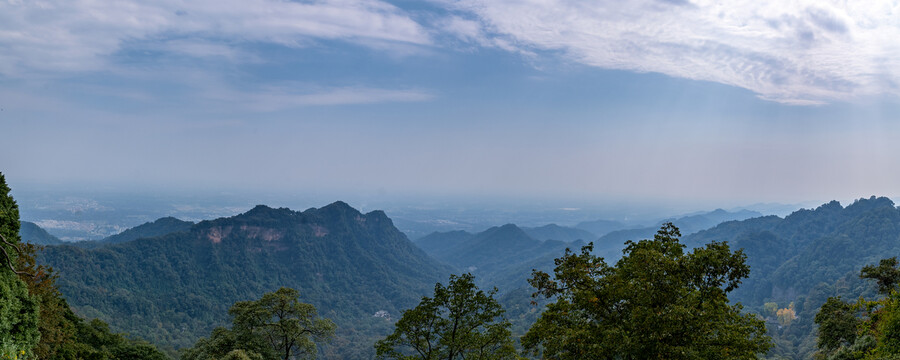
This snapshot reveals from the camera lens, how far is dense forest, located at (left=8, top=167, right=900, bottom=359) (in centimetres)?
1298

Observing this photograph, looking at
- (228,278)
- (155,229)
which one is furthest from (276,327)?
(155,229)

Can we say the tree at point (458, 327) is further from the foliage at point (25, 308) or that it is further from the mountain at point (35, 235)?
the mountain at point (35, 235)

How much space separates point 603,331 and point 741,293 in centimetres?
19800

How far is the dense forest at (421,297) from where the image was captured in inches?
511

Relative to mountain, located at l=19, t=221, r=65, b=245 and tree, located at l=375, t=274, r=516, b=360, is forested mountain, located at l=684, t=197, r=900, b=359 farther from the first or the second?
mountain, located at l=19, t=221, r=65, b=245

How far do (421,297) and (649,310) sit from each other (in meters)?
51.8

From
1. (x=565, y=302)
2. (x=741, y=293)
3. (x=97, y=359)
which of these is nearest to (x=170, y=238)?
(x=97, y=359)

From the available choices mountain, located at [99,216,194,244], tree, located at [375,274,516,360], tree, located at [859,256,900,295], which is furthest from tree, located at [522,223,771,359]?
mountain, located at [99,216,194,244]

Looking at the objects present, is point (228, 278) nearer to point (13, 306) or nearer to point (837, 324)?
point (13, 306)

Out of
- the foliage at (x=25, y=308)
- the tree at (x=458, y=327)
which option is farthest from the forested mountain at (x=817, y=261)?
the foliage at (x=25, y=308)

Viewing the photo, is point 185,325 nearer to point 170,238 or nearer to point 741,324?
point 170,238

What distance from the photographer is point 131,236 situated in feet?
613

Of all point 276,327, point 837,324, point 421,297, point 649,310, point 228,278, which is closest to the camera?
point 649,310

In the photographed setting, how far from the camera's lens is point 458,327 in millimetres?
18875
